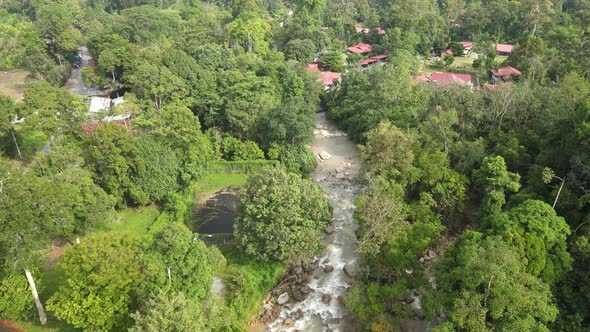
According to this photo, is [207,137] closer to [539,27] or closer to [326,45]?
[326,45]

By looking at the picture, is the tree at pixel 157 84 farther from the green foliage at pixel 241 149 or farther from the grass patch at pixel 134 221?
the grass patch at pixel 134 221

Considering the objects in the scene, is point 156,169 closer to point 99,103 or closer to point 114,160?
point 114,160

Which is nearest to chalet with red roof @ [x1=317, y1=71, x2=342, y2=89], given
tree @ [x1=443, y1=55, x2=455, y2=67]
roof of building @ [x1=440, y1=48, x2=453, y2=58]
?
tree @ [x1=443, y1=55, x2=455, y2=67]

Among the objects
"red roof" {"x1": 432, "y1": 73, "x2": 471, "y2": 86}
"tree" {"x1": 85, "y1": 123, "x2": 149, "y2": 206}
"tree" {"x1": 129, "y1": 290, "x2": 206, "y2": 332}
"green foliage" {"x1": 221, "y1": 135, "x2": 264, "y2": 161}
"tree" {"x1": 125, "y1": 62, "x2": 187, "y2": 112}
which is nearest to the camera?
"tree" {"x1": 129, "y1": 290, "x2": 206, "y2": 332}

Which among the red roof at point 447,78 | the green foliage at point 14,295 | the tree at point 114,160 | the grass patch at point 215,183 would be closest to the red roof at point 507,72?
the red roof at point 447,78

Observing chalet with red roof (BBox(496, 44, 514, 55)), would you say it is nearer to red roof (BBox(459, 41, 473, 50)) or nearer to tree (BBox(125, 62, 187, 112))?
red roof (BBox(459, 41, 473, 50))

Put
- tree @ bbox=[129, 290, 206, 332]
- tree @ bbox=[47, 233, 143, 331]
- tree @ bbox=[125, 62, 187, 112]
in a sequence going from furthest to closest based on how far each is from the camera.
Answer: tree @ bbox=[125, 62, 187, 112] < tree @ bbox=[47, 233, 143, 331] < tree @ bbox=[129, 290, 206, 332]
